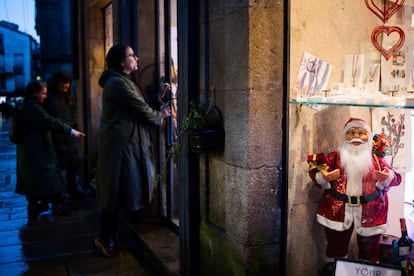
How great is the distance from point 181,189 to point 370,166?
5.92 feet

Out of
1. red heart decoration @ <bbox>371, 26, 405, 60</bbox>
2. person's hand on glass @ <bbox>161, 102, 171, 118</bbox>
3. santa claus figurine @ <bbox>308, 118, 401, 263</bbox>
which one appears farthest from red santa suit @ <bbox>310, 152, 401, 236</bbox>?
person's hand on glass @ <bbox>161, 102, 171, 118</bbox>

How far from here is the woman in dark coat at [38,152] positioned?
7195mm

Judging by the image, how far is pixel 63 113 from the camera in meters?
8.10

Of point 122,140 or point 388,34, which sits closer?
point 388,34

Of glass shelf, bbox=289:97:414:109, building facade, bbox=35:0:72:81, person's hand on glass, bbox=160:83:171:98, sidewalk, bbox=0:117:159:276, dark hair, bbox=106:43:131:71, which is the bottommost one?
sidewalk, bbox=0:117:159:276

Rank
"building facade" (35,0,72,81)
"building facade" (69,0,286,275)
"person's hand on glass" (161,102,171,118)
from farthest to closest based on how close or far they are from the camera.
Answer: "building facade" (35,0,72,81) → "person's hand on glass" (161,102,171,118) → "building facade" (69,0,286,275)

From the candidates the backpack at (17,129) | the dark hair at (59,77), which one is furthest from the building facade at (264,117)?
the dark hair at (59,77)

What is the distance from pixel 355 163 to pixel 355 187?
0.58 ft

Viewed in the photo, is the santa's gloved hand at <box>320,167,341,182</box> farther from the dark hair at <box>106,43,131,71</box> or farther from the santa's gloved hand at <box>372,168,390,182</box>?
the dark hair at <box>106,43,131,71</box>

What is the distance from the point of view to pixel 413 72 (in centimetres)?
326

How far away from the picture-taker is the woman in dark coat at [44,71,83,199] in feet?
26.3

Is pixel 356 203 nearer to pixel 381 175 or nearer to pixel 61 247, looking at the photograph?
pixel 381 175

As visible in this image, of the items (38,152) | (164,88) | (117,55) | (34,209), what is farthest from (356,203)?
(34,209)

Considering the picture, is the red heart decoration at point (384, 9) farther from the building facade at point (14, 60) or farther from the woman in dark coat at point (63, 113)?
the building facade at point (14, 60)
